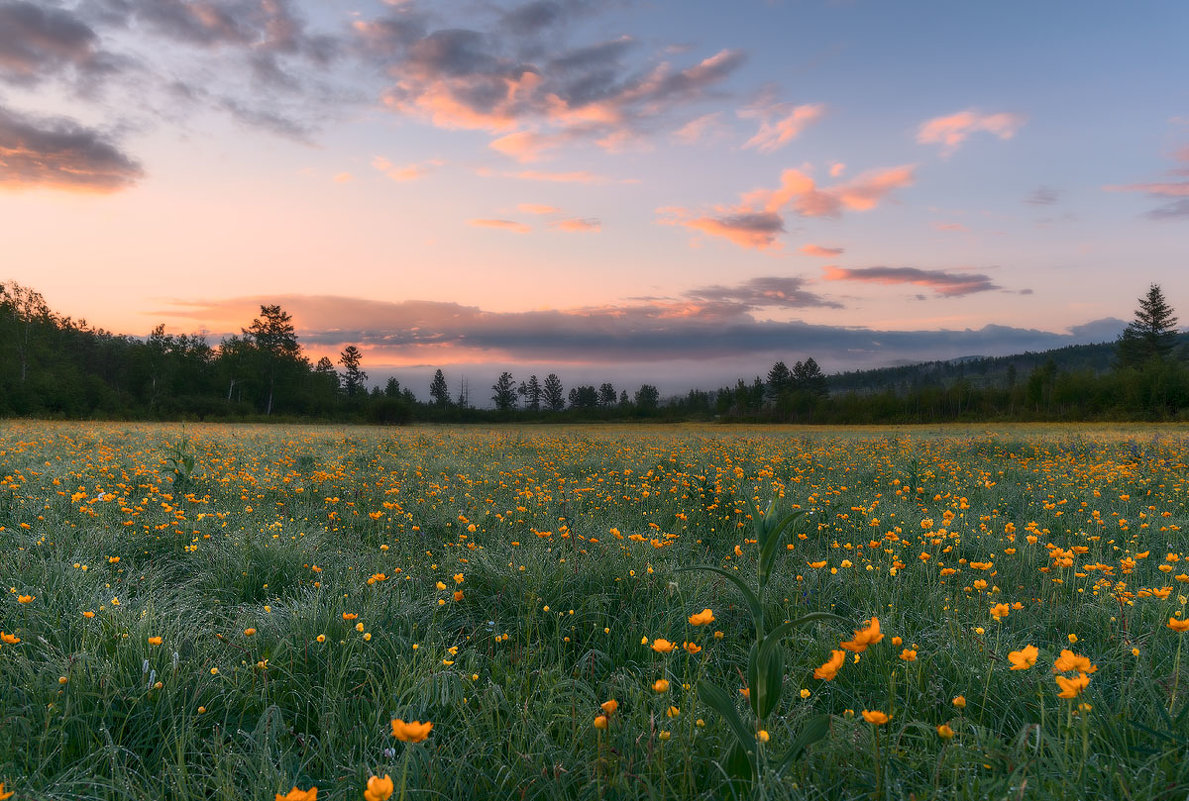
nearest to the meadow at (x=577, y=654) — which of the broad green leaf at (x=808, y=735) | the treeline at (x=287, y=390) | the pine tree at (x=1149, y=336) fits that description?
the broad green leaf at (x=808, y=735)

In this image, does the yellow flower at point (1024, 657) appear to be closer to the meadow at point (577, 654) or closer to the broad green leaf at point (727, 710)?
the meadow at point (577, 654)

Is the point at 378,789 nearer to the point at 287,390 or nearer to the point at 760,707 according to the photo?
the point at 760,707

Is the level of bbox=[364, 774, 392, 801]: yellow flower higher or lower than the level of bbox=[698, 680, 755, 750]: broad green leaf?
higher

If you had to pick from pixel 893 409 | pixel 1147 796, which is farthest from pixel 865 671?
pixel 893 409

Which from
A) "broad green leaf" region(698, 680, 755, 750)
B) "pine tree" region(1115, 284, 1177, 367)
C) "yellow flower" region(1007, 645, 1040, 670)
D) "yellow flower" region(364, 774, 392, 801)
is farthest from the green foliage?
"pine tree" region(1115, 284, 1177, 367)

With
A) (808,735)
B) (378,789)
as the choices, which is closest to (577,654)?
(808,735)

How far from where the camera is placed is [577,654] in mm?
3477

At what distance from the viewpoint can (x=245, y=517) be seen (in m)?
6.24

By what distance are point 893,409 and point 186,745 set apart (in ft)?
291

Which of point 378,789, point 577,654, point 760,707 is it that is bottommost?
point 577,654

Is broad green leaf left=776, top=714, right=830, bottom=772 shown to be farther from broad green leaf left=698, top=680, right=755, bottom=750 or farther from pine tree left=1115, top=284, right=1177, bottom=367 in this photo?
pine tree left=1115, top=284, right=1177, bottom=367

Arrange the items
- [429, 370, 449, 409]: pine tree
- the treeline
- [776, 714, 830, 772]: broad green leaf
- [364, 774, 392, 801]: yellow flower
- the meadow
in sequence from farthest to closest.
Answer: [429, 370, 449, 409]: pine tree < the treeline < the meadow < [776, 714, 830, 772]: broad green leaf < [364, 774, 392, 801]: yellow flower

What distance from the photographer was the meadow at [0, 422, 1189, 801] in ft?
6.55

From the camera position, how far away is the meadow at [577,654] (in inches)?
78.6
